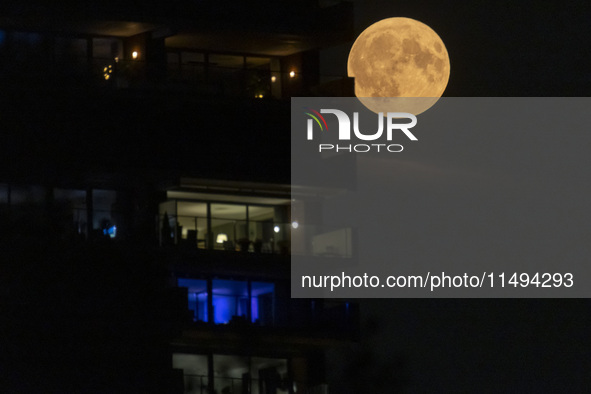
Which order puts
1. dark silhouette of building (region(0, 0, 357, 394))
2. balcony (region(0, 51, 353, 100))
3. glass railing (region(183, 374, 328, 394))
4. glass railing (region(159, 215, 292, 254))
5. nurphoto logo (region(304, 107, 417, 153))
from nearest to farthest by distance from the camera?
dark silhouette of building (region(0, 0, 357, 394)) < balcony (region(0, 51, 353, 100)) < glass railing (region(183, 374, 328, 394)) < glass railing (region(159, 215, 292, 254)) < nurphoto logo (region(304, 107, 417, 153))

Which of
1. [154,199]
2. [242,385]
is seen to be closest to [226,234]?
[154,199]

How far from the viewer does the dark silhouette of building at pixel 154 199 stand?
37.3 meters

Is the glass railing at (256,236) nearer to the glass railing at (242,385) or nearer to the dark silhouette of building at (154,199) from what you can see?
the dark silhouette of building at (154,199)

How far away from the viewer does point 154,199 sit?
40438 millimetres

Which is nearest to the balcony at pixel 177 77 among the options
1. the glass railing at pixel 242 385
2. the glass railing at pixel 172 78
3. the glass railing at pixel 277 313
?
the glass railing at pixel 172 78

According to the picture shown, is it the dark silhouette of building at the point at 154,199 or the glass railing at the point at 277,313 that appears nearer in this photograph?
the dark silhouette of building at the point at 154,199

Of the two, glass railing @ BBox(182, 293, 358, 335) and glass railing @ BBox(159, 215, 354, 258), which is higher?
glass railing @ BBox(159, 215, 354, 258)

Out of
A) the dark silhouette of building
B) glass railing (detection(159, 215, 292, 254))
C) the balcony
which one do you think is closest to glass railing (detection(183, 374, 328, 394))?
the dark silhouette of building

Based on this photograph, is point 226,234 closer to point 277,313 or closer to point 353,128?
point 277,313

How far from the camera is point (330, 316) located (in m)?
41.6

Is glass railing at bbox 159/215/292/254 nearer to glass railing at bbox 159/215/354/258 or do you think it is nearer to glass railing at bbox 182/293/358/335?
glass railing at bbox 159/215/354/258

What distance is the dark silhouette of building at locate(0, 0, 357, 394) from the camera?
37.3m

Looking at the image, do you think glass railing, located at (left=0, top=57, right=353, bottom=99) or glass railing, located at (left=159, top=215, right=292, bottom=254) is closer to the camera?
glass railing, located at (left=0, top=57, right=353, bottom=99)

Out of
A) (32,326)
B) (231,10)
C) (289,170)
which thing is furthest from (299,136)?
(32,326)
